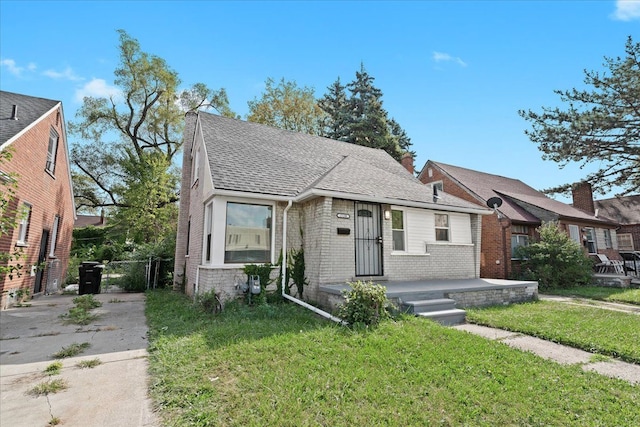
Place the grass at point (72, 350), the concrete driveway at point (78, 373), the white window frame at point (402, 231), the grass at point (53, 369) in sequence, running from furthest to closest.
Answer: the white window frame at point (402, 231)
the grass at point (72, 350)
the grass at point (53, 369)
the concrete driveway at point (78, 373)

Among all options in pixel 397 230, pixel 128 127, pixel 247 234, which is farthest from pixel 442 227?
pixel 128 127

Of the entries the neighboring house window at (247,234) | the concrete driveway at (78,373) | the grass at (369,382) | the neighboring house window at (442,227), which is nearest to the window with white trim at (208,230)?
the neighboring house window at (247,234)

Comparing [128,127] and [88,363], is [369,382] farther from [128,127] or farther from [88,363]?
[128,127]

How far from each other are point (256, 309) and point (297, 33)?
906 centimetres

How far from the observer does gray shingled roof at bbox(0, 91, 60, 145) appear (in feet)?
27.5

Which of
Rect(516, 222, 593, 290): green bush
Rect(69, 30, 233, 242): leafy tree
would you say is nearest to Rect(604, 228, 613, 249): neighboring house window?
Rect(516, 222, 593, 290): green bush

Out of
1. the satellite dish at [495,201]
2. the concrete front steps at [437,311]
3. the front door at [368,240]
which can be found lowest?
the concrete front steps at [437,311]

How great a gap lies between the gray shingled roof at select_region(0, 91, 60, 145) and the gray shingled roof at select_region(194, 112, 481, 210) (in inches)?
190

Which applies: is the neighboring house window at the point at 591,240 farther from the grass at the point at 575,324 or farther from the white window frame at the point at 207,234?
the white window frame at the point at 207,234

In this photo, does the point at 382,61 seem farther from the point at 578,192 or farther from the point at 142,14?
the point at 578,192

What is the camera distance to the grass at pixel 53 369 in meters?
4.09

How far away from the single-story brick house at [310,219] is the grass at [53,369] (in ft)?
11.0

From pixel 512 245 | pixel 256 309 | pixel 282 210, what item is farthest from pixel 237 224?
pixel 512 245

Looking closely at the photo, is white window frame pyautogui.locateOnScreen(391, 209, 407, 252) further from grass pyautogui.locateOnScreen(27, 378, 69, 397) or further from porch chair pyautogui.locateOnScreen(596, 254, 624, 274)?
→ porch chair pyautogui.locateOnScreen(596, 254, 624, 274)
